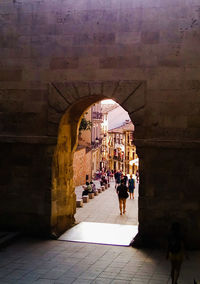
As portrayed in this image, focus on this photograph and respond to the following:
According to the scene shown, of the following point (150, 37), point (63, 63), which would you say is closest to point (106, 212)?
point (63, 63)

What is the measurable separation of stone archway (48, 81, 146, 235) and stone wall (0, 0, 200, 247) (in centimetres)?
3

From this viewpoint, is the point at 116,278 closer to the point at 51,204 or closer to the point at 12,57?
the point at 51,204

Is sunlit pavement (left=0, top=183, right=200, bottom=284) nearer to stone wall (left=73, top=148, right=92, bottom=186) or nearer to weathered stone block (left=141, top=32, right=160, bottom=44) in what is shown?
weathered stone block (left=141, top=32, right=160, bottom=44)

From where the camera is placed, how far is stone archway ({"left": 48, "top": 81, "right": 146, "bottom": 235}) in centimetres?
1205

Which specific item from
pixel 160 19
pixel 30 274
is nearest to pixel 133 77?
pixel 160 19

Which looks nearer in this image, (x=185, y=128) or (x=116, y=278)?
(x=116, y=278)

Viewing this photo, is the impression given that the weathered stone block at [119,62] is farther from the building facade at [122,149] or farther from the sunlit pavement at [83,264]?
the building facade at [122,149]

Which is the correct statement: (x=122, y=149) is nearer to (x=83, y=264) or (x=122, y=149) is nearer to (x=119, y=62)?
(x=119, y=62)

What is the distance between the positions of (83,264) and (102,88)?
16.1ft

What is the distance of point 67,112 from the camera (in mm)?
12945

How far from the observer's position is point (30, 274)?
31.0 feet

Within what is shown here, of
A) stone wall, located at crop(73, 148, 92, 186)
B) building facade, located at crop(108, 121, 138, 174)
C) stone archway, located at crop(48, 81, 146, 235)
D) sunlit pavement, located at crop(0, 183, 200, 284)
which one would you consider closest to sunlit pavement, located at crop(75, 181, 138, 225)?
stone archway, located at crop(48, 81, 146, 235)

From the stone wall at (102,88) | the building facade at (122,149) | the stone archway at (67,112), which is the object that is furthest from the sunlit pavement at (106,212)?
the building facade at (122,149)

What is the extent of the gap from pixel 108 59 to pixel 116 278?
6.07 meters
